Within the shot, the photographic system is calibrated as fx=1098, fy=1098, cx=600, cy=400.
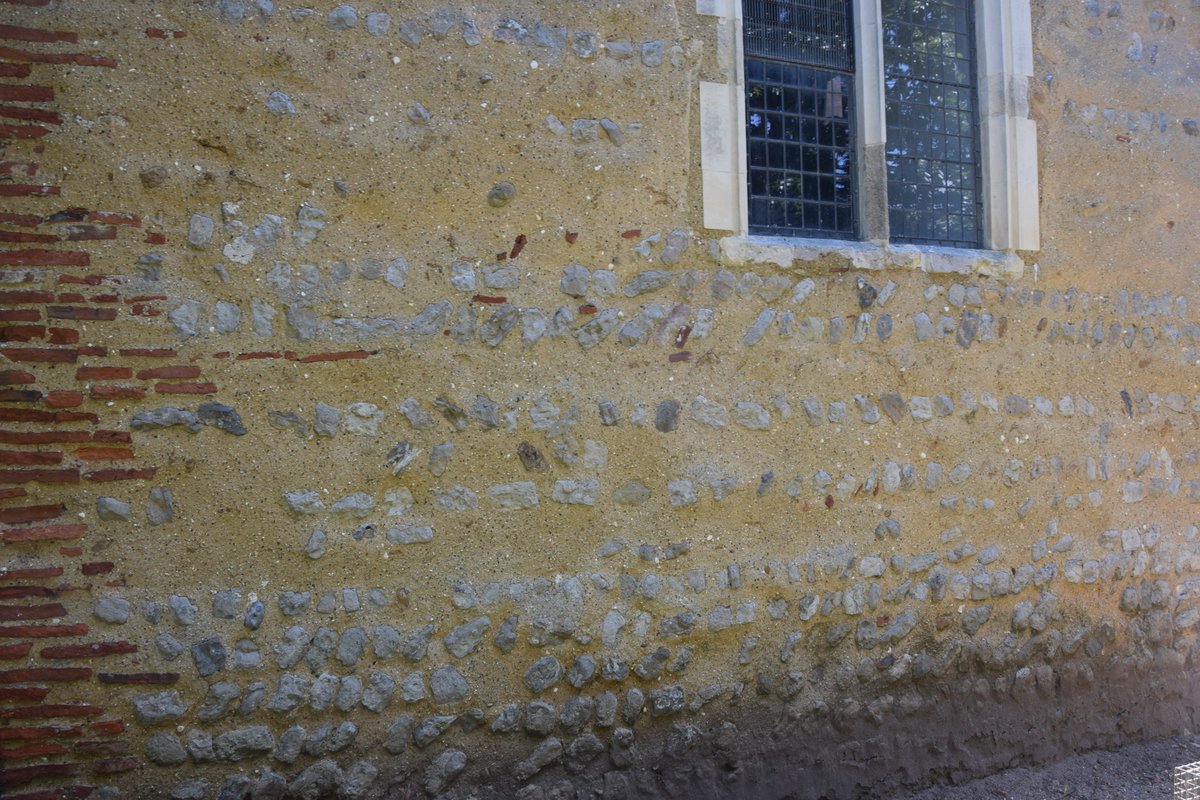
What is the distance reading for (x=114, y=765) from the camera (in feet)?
12.0

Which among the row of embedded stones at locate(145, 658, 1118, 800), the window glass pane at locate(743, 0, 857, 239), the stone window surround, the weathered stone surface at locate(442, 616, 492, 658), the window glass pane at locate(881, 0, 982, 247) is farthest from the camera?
the window glass pane at locate(881, 0, 982, 247)

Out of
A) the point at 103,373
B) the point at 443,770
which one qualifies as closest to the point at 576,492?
the point at 443,770

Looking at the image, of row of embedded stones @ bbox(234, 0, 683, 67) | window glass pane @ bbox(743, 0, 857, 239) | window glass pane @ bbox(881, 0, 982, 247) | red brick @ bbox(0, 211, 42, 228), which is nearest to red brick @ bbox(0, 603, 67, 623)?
red brick @ bbox(0, 211, 42, 228)

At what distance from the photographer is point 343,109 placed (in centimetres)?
413

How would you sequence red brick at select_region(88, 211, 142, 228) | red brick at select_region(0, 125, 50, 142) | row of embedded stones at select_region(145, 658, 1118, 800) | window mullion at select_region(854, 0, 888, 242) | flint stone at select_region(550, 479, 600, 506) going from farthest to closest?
window mullion at select_region(854, 0, 888, 242)
flint stone at select_region(550, 479, 600, 506)
row of embedded stones at select_region(145, 658, 1118, 800)
red brick at select_region(88, 211, 142, 228)
red brick at select_region(0, 125, 50, 142)

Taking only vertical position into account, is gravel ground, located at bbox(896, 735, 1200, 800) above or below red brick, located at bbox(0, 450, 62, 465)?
below

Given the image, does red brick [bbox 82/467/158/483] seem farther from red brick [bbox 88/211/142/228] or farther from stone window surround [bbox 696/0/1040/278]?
stone window surround [bbox 696/0/1040/278]

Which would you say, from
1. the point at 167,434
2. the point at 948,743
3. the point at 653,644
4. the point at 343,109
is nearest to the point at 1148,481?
the point at 948,743

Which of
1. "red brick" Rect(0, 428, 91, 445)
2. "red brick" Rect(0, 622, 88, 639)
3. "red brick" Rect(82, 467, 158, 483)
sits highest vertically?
"red brick" Rect(0, 428, 91, 445)

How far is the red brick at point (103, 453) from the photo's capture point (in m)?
3.71

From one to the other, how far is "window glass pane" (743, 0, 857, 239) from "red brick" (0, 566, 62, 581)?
3244mm

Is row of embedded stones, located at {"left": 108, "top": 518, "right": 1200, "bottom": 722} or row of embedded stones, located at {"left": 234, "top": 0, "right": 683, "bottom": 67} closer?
row of embedded stones, located at {"left": 108, "top": 518, "right": 1200, "bottom": 722}

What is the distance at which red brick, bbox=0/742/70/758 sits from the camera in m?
3.55

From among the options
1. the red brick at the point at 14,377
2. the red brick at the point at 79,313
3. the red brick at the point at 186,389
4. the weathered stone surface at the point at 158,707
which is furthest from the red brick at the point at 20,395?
the weathered stone surface at the point at 158,707
